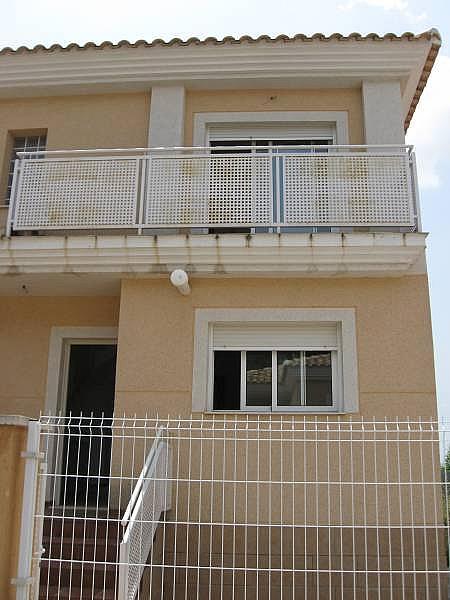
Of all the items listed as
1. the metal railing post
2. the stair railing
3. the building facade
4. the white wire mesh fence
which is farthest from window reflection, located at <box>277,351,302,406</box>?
the metal railing post

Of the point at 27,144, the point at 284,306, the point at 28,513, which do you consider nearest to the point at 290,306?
the point at 284,306

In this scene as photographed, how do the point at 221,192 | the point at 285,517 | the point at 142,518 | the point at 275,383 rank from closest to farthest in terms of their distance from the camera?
the point at 142,518 < the point at 285,517 < the point at 221,192 < the point at 275,383

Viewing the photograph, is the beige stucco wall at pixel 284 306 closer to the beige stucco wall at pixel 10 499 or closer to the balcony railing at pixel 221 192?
the balcony railing at pixel 221 192

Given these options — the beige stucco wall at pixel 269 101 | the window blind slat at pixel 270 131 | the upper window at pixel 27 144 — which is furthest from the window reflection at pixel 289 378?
the upper window at pixel 27 144

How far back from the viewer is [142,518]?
227 inches

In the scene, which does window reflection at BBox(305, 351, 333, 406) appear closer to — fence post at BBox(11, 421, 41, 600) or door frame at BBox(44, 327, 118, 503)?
door frame at BBox(44, 327, 118, 503)

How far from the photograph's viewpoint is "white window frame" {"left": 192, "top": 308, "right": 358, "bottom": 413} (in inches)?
315

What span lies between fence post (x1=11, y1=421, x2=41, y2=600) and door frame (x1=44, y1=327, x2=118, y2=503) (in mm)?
3925

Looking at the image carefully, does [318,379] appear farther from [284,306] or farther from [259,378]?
[284,306]

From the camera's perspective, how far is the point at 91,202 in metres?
8.33

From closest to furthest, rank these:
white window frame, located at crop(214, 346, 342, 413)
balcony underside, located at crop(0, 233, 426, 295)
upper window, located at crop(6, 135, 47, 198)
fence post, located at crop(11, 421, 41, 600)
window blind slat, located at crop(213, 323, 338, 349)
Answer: fence post, located at crop(11, 421, 41, 600), balcony underside, located at crop(0, 233, 426, 295), white window frame, located at crop(214, 346, 342, 413), window blind slat, located at crop(213, 323, 338, 349), upper window, located at crop(6, 135, 47, 198)

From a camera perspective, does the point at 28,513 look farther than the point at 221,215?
No

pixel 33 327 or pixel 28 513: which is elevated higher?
pixel 33 327

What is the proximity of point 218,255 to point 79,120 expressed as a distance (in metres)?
3.59
